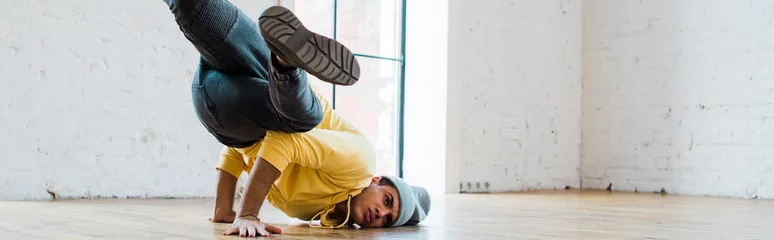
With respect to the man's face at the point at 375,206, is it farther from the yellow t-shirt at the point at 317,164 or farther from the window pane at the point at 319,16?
the window pane at the point at 319,16

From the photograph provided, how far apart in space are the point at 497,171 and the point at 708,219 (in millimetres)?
2723

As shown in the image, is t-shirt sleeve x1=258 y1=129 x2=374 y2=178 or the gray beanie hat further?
the gray beanie hat

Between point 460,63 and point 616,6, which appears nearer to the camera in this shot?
point 460,63

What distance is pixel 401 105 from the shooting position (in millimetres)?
6078

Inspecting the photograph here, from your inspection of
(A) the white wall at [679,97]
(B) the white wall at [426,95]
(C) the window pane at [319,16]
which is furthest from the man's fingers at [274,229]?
(A) the white wall at [679,97]

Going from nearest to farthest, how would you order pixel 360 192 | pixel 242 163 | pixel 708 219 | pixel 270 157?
pixel 270 157
pixel 360 192
pixel 242 163
pixel 708 219

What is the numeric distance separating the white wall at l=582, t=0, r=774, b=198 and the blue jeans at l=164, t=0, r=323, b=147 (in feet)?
13.3

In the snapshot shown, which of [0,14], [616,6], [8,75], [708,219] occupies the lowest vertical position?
[708,219]

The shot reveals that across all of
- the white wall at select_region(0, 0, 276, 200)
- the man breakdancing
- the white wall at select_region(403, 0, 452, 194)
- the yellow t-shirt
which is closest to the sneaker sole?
the man breakdancing

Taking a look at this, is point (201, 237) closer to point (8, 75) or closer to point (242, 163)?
point (242, 163)

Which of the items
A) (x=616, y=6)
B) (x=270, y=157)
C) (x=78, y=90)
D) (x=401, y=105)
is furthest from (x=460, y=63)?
(x=270, y=157)

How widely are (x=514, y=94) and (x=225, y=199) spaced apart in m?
3.60

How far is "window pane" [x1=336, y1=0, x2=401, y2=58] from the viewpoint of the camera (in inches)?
221

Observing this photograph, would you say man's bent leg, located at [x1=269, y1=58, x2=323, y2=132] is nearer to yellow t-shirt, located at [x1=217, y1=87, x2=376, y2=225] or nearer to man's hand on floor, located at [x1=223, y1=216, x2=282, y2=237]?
yellow t-shirt, located at [x1=217, y1=87, x2=376, y2=225]
